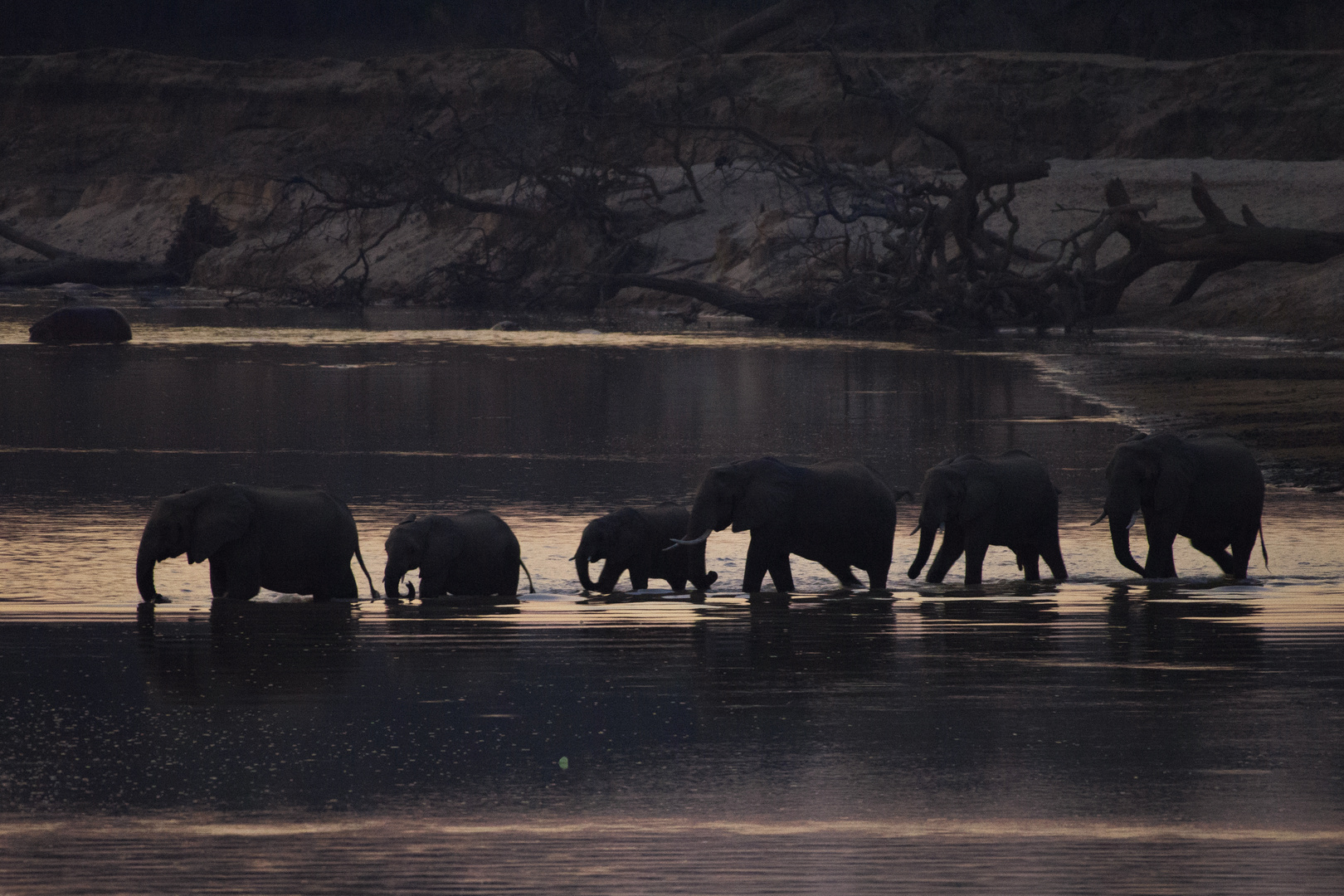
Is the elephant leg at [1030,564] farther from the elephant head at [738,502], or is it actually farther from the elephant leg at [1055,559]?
the elephant head at [738,502]

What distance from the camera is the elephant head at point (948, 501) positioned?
11.9 m

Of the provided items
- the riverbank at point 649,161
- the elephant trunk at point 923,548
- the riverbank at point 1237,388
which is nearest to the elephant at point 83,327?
the riverbank at point 649,161

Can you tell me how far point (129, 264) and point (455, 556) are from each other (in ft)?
178

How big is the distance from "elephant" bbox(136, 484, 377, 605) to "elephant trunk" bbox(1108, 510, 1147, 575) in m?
4.42

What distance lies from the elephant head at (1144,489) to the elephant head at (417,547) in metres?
3.92

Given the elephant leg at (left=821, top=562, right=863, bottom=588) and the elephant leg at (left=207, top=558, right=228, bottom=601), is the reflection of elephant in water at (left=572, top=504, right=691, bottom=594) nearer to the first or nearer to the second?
the elephant leg at (left=821, top=562, right=863, bottom=588)

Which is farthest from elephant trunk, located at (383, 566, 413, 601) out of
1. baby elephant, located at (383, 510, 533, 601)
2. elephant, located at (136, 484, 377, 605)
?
elephant, located at (136, 484, 377, 605)

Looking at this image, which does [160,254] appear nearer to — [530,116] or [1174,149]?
[530,116]

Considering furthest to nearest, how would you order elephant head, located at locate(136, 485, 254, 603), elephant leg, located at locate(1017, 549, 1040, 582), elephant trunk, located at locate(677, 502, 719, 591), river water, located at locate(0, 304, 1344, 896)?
elephant leg, located at locate(1017, 549, 1040, 582)
elephant trunk, located at locate(677, 502, 719, 591)
elephant head, located at locate(136, 485, 254, 603)
river water, located at locate(0, 304, 1344, 896)

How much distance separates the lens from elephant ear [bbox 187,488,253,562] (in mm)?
10891

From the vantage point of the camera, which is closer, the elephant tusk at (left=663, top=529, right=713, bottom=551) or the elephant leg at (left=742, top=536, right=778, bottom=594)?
the elephant tusk at (left=663, top=529, right=713, bottom=551)

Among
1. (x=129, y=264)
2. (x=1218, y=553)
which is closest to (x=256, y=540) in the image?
(x=1218, y=553)

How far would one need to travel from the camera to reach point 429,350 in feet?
111

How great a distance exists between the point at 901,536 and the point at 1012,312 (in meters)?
25.9
